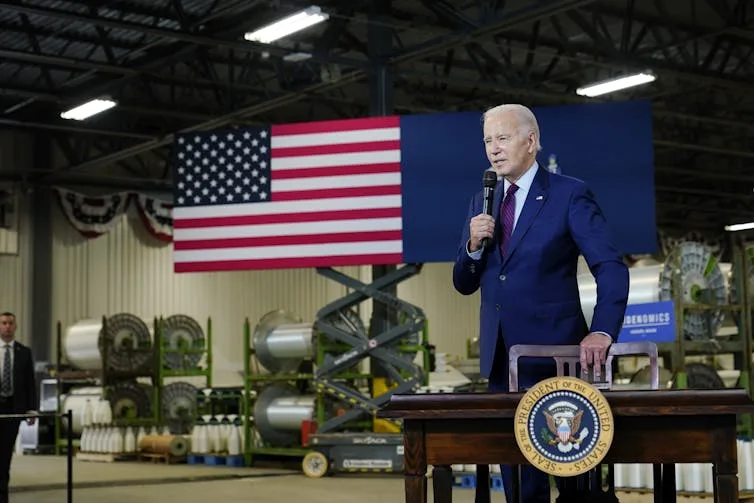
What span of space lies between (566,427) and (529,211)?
0.88 meters

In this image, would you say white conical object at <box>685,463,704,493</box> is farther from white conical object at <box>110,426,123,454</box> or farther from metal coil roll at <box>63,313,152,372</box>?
metal coil roll at <box>63,313,152,372</box>

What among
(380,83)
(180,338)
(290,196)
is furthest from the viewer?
(180,338)

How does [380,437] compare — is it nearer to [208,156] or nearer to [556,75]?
[208,156]

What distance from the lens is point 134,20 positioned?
17.2m

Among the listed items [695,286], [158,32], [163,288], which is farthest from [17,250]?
[695,286]

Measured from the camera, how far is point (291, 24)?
14.4m

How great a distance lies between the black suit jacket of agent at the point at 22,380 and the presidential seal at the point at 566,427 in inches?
327

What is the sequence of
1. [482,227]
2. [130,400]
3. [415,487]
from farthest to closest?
[130,400], [482,227], [415,487]

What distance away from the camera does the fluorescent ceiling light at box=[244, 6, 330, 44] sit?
45.7ft

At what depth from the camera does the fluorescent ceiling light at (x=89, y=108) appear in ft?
61.6

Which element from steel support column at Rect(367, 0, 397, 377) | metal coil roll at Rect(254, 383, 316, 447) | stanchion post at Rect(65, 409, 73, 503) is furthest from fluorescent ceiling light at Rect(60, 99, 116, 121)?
stanchion post at Rect(65, 409, 73, 503)

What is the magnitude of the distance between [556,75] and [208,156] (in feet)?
26.9

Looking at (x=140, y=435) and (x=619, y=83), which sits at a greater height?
(x=619, y=83)

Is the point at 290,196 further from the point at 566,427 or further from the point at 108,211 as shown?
the point at 108,211
